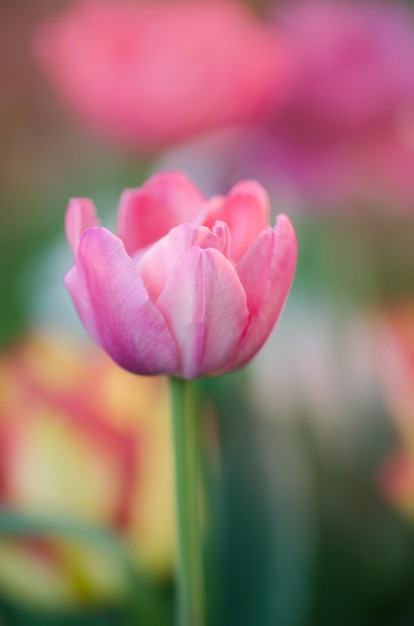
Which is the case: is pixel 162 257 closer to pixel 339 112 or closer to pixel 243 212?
pixel 243 212

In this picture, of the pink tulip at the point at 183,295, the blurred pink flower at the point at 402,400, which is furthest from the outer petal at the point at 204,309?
the blurred pink flower at the point at 402,400

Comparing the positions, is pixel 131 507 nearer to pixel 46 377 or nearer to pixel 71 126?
pixel 46 377

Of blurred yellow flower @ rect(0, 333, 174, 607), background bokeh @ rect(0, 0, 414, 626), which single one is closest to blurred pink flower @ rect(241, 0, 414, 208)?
background bokeh @ rect(0, 0, 414, 626)

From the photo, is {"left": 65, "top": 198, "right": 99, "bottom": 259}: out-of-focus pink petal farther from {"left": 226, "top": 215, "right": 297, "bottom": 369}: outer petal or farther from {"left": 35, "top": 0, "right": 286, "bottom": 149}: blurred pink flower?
{"left": 35, "top": 0, "right": 286, "bottom": 149}: blurred pink flower

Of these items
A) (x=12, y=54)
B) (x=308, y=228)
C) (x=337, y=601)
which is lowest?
(x=337, y=601)

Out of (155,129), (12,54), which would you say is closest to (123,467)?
(155,129)

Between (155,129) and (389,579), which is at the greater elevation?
(155,129)
